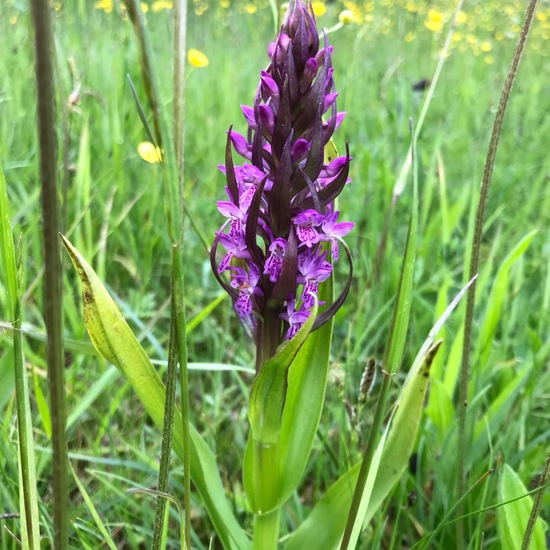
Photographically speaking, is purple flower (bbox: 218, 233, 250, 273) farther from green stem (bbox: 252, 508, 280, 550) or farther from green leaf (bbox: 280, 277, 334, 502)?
green stem (bbox: 252, 508, 280, 550)

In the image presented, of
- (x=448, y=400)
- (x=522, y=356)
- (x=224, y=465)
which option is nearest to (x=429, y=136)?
(x=522, y=356)

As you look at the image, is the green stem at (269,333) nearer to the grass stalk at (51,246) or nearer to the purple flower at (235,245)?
the purple flower at (235,245)

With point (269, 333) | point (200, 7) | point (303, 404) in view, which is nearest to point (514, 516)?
point (303, 404)

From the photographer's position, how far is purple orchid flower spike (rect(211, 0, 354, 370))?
2.24ft

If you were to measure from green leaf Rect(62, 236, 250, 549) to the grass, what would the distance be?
0.23 ft

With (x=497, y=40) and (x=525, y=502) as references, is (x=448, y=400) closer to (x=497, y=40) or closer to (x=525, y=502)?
(x=525, y=502)

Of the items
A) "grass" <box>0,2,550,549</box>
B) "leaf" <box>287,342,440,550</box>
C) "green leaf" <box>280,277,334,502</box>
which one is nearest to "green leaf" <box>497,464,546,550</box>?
"grass" <box>0,2,550,549</box>

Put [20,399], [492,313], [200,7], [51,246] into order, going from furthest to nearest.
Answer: [200,7] → [492,313] → [20,399] → [51,246]

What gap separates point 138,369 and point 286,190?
0.30m

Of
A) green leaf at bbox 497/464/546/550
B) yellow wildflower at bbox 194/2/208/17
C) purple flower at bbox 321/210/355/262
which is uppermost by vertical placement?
yellow wildflower at bbox 194/2/208/17

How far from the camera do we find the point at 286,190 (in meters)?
0.69

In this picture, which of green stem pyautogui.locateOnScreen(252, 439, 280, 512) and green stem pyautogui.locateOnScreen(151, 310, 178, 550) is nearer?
green stem pyautogui.locateOnScreen(151, 310, 178, 550)

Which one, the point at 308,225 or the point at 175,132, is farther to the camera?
the point at 308,225

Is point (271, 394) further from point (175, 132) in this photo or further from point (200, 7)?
point (200, 7)
